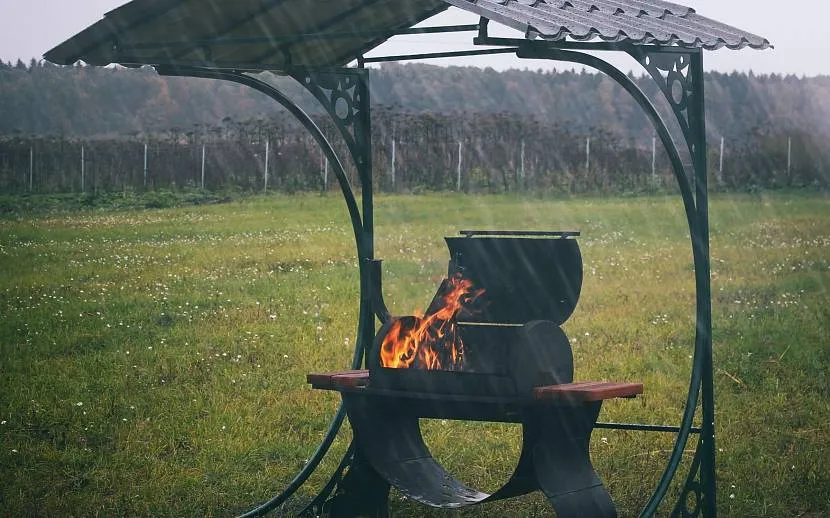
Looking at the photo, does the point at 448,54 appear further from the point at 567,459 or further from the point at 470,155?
the point at 470,155

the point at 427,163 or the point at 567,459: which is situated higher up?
the point at 427,163

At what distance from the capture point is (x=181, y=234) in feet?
71.8

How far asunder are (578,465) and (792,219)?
17640mm

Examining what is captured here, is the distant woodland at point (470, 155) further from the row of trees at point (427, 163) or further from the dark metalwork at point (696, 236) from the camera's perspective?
the dark metalwork at point (696, 236)

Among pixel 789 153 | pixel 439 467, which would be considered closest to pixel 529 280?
pixel 439 467

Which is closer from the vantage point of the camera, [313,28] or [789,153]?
[313,28]

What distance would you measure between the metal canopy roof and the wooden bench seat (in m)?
1.55

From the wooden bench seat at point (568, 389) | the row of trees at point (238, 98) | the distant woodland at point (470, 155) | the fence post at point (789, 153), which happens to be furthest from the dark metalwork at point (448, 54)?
the row of trees at point (238, 98)

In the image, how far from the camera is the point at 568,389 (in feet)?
17.7

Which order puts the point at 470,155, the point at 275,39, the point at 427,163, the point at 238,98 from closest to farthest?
1. the point at 275,39
2. the point at 427,163
3. the point at 470,155
4. the point at 238,98

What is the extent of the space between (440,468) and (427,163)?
26058 mm

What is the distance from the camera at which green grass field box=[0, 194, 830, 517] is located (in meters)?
7.57

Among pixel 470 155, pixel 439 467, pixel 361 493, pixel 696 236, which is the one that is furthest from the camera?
pixel 470 155

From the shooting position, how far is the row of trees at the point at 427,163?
29609 millimetres
